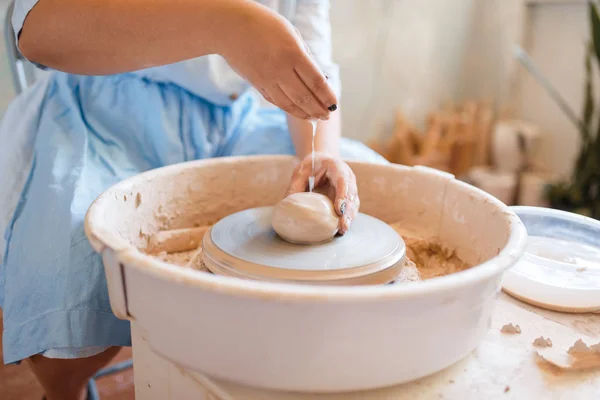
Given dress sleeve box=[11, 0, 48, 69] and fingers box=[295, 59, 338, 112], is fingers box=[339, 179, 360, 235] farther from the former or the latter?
dress sleeve box=[11, 0, 48, 69]

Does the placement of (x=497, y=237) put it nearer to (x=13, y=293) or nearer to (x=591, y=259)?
(x=591, y=259)

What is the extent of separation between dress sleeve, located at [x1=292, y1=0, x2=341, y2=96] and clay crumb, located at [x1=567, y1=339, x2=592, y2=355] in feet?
2.55

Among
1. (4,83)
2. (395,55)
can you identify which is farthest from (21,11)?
(395,55)

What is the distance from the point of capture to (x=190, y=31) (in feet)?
2.37

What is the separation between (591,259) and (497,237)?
22cm

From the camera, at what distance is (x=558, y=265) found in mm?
815

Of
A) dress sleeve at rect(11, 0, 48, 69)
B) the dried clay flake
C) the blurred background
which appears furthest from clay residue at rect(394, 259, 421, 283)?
the blurred background

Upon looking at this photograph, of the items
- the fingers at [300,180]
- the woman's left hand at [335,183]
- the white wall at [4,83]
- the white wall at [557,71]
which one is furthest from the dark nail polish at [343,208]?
the white wall at [557,71]

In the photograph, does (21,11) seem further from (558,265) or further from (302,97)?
(558,265)

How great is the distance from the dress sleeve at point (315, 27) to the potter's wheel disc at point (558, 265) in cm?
57

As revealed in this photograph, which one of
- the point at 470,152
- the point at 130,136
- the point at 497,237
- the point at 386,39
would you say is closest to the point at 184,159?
the point at 130,136

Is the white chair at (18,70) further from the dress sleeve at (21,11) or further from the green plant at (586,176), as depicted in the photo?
the green plant at (586,176)

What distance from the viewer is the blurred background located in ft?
8.27

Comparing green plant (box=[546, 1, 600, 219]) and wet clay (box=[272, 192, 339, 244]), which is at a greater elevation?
wet clay (box=[272, 192, 339, 244])
